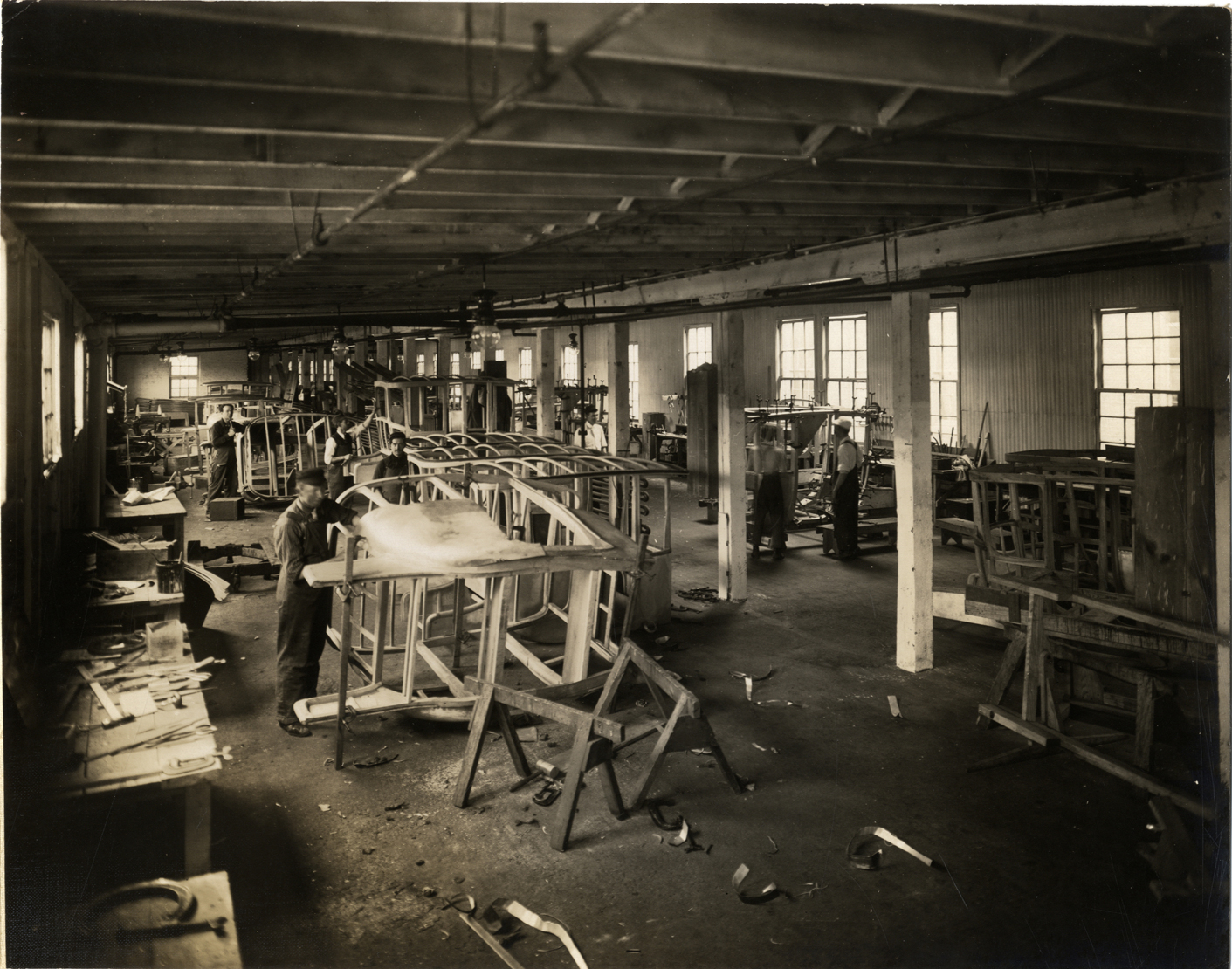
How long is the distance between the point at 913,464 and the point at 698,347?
17492mm

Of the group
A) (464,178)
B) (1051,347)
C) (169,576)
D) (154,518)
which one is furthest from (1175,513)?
(154,518)

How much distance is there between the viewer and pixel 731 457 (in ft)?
35.5

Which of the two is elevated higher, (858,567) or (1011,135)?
(1011,135)

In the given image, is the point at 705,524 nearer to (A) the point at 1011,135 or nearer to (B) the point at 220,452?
(B) the point at 220,452

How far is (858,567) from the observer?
42.5ft

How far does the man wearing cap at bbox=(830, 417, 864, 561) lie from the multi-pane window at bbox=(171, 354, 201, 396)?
30.5m

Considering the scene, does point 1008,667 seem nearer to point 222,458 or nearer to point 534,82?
point 534,82

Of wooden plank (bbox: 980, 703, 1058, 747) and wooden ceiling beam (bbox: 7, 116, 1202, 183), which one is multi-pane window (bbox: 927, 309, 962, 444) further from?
wooden ceiling beam (bbox: 7, 116, 1202, 183)

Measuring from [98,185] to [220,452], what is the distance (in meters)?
13.5

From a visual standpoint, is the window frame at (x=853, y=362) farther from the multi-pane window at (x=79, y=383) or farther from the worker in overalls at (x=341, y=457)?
the multi-pane window at (x=79, y=383)

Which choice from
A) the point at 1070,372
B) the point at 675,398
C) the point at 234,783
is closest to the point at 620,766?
the point at 234,783

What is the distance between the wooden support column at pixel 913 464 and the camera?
817 cm

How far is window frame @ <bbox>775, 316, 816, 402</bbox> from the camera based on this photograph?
21614 mm

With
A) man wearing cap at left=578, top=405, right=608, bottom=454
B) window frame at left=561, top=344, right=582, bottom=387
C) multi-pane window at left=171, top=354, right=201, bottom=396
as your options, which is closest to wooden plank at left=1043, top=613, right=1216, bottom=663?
man wearing cap at left=578, top=405, right=608, bottom=454
